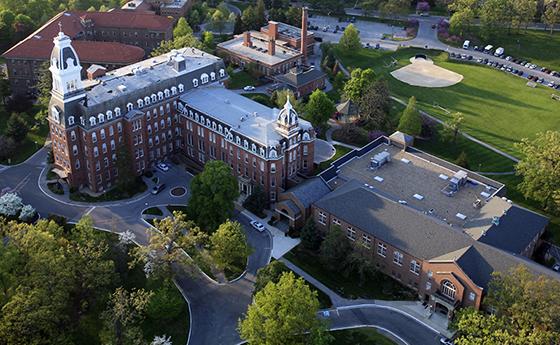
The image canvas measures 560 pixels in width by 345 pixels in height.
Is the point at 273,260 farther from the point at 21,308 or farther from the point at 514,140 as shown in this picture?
the point at 514,140

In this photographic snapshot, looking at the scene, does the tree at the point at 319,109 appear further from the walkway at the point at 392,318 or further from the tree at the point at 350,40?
the walkway at the point at 392,318

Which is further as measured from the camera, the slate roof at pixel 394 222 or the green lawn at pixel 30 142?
the green lawn at pixel 30 142

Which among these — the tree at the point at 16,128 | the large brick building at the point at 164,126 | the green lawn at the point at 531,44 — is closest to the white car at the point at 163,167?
the large brick building at the point at 164,126

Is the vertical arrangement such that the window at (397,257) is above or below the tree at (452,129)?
below

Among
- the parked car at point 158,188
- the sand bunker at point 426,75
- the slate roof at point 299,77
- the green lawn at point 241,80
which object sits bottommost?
the parked car at point 158,188

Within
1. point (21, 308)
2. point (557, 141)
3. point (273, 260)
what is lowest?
point (273, 260)

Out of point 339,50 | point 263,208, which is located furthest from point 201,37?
point 263,208

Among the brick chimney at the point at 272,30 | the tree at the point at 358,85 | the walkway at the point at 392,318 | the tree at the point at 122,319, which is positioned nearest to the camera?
the tree at the point at 122,319

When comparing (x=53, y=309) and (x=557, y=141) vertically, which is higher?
(x=557, y=141)
